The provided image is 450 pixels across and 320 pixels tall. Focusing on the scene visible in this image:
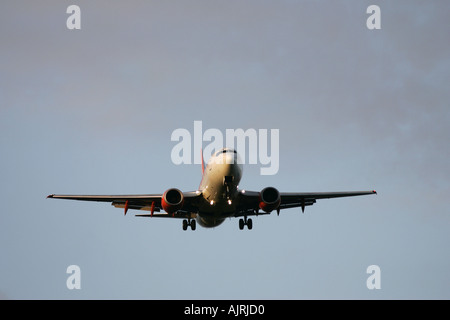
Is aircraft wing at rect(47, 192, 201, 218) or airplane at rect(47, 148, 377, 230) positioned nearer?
airplane at rect(47, 148, 377, 230)

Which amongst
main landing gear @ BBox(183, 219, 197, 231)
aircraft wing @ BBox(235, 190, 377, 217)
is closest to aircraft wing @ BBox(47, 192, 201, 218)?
main landing gear @ BBox(183, 219, 197, 231)

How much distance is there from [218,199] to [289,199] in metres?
6.82

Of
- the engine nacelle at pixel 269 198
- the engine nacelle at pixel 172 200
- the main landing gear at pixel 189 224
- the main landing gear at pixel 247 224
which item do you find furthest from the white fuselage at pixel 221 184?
the main landing gear at pixel 189 224

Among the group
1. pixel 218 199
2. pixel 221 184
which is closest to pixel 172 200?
pixel 218 199

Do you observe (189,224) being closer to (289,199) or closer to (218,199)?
(218,199)

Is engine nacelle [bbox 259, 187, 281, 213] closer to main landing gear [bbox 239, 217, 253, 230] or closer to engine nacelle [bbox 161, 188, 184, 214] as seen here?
main landing gear [bbox 239, 217, 253, 230]

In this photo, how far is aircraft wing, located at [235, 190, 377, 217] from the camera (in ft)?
139

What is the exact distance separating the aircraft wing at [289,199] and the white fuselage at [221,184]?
3.20 ft

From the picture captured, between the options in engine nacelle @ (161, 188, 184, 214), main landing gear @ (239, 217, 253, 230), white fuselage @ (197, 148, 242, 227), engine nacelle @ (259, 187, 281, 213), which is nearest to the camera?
Answer: white fuselage @ (197, 148, 242, 227)

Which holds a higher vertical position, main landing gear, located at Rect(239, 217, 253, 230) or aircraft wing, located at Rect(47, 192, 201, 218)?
aircraft wing, located at Rect(47, 192, 201, 218)

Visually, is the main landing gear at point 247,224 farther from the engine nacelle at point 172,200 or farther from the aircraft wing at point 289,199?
the engine nacelle at point 172,200
